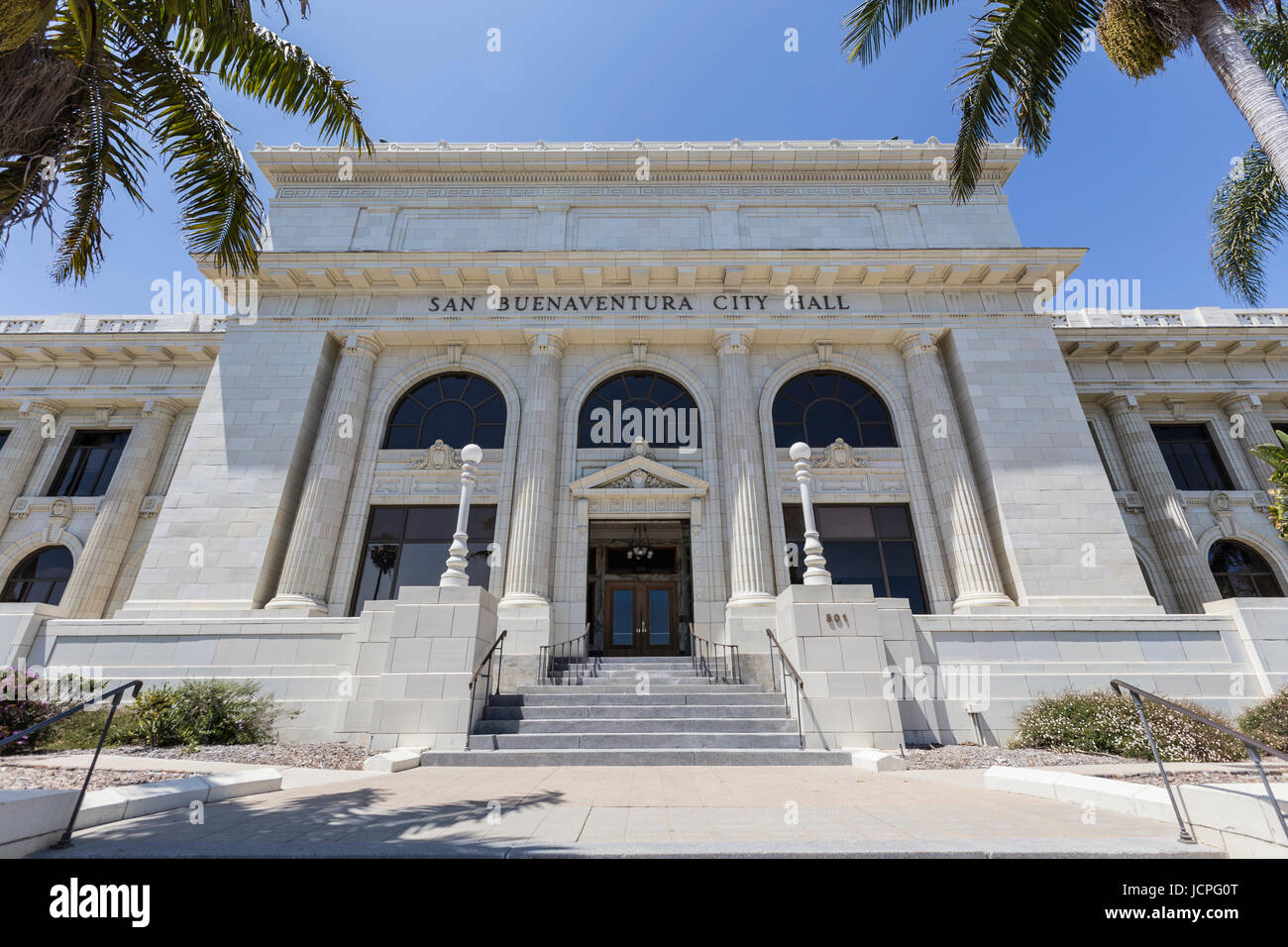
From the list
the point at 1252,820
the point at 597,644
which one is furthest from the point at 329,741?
the point at 1252,820

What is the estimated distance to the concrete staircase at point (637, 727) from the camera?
8992mm

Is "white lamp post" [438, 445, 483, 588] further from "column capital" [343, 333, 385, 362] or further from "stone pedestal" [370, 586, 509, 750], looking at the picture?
"column capital" [343, 333, 385, 362]

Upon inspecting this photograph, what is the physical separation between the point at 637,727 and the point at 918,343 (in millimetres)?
14743

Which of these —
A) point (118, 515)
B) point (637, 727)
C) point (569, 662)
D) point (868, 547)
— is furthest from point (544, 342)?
point (118, 515)

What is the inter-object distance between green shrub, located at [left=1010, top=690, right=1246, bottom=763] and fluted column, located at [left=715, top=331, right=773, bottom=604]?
605cm

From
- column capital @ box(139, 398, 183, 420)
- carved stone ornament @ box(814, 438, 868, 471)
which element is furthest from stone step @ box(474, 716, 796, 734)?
column capital @ box(139, 398, 183, 420)

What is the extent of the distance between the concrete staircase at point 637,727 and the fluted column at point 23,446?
22.6 meters

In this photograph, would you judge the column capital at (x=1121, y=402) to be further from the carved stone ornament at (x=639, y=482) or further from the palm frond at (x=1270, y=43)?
the carved stone ornament at (x=639, y=482)

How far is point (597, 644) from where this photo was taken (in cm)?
1608

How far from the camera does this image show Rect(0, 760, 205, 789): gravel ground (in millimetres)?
6754

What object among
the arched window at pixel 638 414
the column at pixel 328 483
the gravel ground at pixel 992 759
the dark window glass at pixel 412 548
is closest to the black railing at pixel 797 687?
the gravel ground at pixel 992 759
